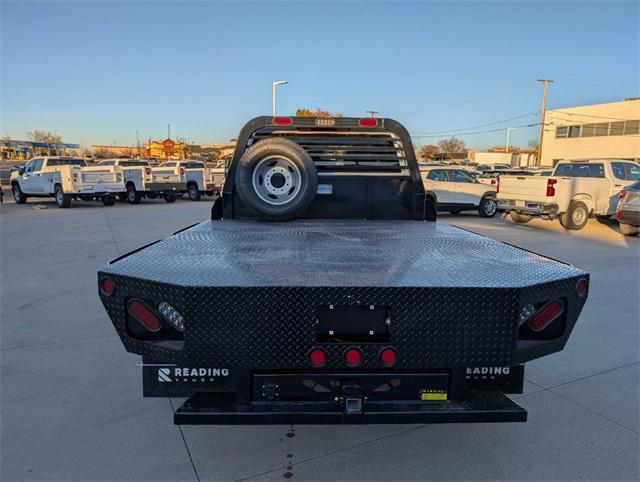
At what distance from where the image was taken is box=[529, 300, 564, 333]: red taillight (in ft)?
7.93

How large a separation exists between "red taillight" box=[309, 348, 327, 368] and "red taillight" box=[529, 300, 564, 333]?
110cm

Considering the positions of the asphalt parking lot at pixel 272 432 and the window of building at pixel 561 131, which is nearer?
the asphalt parking lot at pixel 272 432

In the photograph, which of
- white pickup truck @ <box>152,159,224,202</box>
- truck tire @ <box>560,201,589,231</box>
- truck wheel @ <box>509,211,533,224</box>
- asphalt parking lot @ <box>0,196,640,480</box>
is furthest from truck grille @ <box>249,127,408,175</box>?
white pickup truck @ <box>152,159,224,202</box>

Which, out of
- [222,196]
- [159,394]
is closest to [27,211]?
[222,196]

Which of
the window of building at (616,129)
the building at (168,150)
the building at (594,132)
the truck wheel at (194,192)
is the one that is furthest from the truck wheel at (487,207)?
the building at (168,150)

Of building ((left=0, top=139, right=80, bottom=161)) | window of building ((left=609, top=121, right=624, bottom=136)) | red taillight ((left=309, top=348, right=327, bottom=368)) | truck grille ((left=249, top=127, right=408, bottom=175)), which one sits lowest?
red taillight ((left=309, top=348, right=327, bottom=368))

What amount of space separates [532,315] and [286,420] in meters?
1.36

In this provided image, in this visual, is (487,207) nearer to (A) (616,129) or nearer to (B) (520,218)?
(B) (520,218)

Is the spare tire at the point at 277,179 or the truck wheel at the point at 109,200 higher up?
the spare tire at the point at 277,179

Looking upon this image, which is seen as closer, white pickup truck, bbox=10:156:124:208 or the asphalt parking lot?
the asphalt parking lot

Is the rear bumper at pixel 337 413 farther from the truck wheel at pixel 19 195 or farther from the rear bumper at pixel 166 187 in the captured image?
the truck wheel at pixel 19 195

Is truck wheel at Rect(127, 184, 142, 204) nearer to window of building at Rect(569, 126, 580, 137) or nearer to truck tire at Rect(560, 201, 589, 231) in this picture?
truck tire at Rect(560, 201, 589, 231)

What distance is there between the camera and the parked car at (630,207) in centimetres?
1141

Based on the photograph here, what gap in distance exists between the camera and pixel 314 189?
411 centimetres
